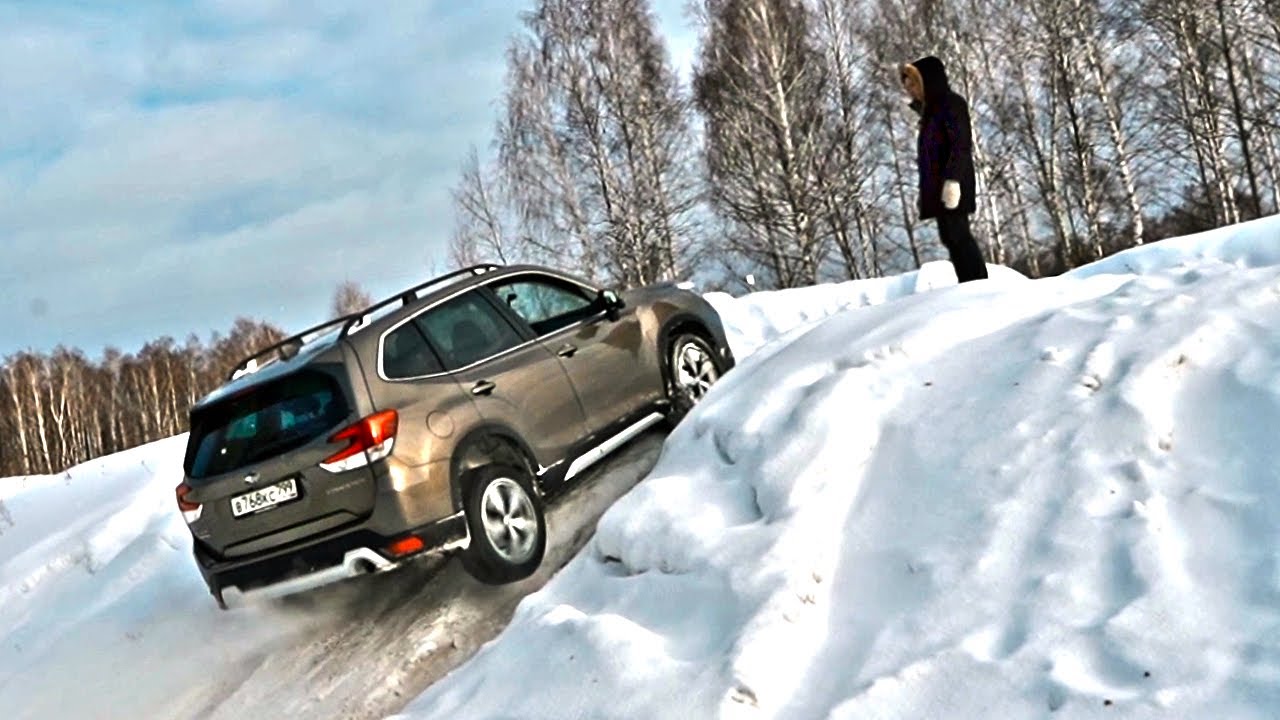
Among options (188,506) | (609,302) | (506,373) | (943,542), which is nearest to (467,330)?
(506,373)

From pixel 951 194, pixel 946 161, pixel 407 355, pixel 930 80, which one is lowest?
pixel 407 355

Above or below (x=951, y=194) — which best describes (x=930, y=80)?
above

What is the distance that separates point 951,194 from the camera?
7480 mm

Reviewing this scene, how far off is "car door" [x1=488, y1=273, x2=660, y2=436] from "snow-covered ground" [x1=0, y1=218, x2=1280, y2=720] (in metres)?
0.97

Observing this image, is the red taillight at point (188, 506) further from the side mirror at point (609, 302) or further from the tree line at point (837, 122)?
the tree line at point (837, 122)

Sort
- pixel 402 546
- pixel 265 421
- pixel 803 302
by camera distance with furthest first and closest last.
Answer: pixel 803 302
pixel 265 421
pixel 402 546

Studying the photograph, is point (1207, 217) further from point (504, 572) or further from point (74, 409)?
point (74, 409)

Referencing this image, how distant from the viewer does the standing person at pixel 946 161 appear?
24.6 feet

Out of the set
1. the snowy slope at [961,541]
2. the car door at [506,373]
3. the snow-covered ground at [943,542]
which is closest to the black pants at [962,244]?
the snow-covered ground at [943,542]

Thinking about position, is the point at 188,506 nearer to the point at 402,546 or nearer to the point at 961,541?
the point at 402,546

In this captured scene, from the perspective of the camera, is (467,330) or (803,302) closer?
(467,330)

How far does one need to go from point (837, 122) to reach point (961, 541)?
2511 centimetres

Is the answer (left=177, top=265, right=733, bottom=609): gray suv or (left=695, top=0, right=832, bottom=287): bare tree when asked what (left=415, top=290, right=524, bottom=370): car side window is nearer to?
(left=177, top=265, right=733, bottom=609): gray suv

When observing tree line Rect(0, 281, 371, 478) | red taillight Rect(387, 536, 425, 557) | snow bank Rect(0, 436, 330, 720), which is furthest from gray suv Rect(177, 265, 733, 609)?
tree line Rect(0, 281, 371, 478)
